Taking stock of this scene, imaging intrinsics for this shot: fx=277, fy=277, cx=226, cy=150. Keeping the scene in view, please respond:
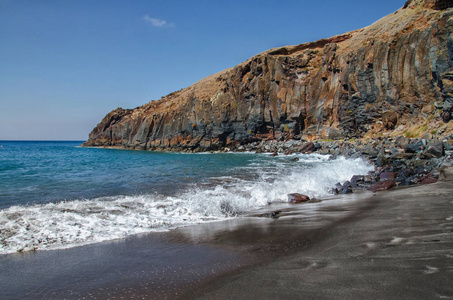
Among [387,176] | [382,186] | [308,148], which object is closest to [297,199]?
[382,186]

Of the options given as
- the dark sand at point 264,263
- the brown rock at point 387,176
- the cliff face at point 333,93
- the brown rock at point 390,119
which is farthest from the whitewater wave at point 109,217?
the brown rock at point 390,119

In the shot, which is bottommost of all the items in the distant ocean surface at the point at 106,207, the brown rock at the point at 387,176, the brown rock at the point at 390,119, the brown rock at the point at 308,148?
the distant ocean surface at the point at 106,207

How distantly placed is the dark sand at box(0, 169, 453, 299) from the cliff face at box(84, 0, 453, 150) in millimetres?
23141

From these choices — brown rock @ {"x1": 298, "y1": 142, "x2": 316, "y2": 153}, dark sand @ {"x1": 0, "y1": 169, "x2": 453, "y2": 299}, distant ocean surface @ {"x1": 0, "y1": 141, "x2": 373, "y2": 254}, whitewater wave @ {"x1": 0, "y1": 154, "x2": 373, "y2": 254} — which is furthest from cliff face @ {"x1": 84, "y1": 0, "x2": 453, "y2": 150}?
dark sand @ {"x1": 0, "y1": 169, "x2": 453, "y2": 299}

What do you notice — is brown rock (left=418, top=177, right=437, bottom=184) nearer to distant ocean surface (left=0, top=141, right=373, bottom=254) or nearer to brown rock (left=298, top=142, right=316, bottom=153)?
distant ocean surface (left=0, top=141, right=373, bottom=254)

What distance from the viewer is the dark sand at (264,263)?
135 inches

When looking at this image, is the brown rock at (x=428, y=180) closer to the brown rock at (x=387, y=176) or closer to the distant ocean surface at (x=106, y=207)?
the brown rock at (x=387, y=176)

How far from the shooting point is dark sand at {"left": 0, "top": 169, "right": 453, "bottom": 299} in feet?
11.3

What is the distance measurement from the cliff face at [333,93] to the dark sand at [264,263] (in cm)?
2314

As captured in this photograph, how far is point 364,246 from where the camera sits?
185 inches

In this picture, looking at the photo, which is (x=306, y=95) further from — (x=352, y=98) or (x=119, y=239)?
(x=119, y=239)

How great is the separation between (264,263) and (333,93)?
1619 inches

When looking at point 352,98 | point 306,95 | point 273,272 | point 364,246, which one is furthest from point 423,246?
point 306,95

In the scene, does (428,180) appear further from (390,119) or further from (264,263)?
(390,119)
